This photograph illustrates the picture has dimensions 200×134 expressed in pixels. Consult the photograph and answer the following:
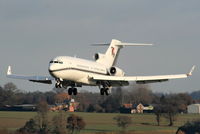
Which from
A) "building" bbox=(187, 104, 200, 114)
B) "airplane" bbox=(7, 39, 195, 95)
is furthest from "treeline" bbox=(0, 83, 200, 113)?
"airplane" bbox=(7, 39, 195, 95)

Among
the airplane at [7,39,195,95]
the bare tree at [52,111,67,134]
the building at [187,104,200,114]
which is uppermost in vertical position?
the building at [187,104,200,114]

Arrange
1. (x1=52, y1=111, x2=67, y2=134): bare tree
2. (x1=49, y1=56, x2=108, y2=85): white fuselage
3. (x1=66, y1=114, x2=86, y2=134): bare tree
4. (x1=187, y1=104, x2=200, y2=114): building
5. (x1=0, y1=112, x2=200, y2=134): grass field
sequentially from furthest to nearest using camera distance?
1. (x1=187, y1=104, x2=200, y2=114): building
2. (x1=0, y1=112, x2=200, y2=134): grass field
3. (x1=66, y1=114, x2=86, y2=134): bare tree
4. (x1=52, y1=111, x2=67, y2=134): bare tree
5. (x1=49, y1=56, x2=108, y2=85): white fuselage

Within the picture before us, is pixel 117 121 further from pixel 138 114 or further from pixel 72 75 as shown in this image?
pixel 72 75

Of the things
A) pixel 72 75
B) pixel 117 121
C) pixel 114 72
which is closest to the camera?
pixel 72 75

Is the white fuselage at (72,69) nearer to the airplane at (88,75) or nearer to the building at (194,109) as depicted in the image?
the airplane at (88,75)

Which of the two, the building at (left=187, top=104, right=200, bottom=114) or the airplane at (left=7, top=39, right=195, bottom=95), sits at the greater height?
the building at (left=187, top=104, right=200, bottom=114)

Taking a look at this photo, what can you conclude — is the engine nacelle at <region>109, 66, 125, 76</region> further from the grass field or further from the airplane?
the grass field

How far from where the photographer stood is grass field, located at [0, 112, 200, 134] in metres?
106

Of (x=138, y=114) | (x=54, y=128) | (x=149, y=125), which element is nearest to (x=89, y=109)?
(x=138, y=114)

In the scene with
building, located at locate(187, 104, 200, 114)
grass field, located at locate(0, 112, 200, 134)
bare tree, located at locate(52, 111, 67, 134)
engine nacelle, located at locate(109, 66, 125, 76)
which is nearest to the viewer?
engine nacelle, located at locate(109, 66, 125, 76)

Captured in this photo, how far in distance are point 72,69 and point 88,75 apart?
326 cm

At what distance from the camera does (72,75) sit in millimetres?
65125

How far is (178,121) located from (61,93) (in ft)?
108

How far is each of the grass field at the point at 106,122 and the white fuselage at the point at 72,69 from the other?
31785 mm
